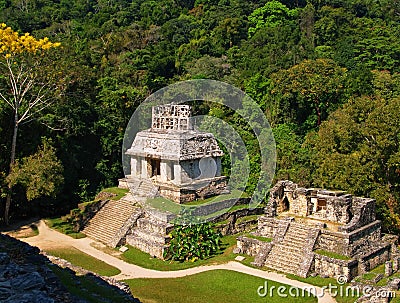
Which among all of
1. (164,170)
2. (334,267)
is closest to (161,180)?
(164,170)

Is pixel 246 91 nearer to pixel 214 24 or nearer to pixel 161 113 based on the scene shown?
pixel 161 113

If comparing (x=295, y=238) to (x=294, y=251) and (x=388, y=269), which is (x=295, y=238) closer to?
(x=294, y=251)

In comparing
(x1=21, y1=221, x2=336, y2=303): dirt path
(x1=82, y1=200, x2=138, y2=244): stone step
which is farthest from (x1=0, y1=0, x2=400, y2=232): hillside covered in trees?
(x1=82, y1=200, x2=138, y2=244): stone step

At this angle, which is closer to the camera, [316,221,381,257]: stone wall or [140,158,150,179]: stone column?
[316,221,381,257]: stone wall

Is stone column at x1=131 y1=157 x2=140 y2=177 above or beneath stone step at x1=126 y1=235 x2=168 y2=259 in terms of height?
above

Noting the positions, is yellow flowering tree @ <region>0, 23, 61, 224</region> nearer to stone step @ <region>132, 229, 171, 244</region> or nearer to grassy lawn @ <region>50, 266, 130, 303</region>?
stone step @ <region>132, 229, 171, 244</region>

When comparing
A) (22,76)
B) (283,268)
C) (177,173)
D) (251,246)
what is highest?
(22,76)
